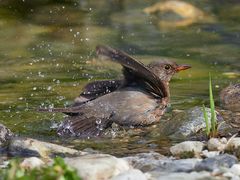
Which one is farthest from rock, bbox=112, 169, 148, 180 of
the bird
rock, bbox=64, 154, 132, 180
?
the bird

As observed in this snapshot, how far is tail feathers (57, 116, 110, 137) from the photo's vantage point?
8.13 metres

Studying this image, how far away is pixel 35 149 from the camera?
22.1ft

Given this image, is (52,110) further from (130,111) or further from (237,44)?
(237,44)

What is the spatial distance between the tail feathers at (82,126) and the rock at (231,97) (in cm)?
161

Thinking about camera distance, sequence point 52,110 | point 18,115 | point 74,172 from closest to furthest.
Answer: point 74,172 < point 52,110 < point 18,115

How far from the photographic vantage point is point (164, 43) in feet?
45.1

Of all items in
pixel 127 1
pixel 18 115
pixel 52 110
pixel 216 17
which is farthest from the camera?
pixel 127 1

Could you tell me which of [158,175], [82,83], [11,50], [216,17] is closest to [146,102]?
[82,83]

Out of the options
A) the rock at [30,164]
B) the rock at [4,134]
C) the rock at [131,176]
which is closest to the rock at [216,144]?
the rock at [131,176]

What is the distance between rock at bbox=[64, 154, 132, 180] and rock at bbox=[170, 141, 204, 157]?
816 mm

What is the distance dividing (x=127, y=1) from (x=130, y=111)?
27.2ft

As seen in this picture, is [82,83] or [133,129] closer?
[133,129]

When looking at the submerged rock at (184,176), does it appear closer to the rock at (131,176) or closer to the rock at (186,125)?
the rock at (131,176)

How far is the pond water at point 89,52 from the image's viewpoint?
8.73 metres
